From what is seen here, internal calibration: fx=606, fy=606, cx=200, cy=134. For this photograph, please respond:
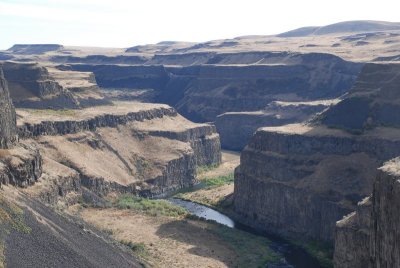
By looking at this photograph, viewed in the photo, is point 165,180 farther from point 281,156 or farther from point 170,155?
point 281,156

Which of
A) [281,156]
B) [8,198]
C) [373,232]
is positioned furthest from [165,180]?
[373,232]

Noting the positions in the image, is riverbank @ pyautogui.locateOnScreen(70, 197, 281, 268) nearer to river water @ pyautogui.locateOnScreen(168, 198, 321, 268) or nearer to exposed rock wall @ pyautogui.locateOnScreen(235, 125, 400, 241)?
river water @ pyautogui.locateOnScreen(168, 198, 321, 268)

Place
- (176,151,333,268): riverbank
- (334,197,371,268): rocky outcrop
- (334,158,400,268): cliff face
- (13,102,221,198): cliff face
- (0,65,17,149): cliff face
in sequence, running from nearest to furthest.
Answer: (334,158,400,268): cliff face, (334,197,371,268): rocky outcrop, (0,65,17,149): cliff face, (176,151,333,268): riverbank, (13,102,221,198): cliff face

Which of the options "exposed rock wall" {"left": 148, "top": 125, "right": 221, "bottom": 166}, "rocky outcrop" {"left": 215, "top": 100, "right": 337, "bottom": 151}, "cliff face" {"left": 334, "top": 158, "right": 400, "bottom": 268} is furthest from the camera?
"rocky outcrop" {"left": 215, "top": 100, "right": 337, "bottom": 151}

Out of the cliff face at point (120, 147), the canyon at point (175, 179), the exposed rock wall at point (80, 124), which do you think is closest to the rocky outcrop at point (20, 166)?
the canyon at point (175, 179)

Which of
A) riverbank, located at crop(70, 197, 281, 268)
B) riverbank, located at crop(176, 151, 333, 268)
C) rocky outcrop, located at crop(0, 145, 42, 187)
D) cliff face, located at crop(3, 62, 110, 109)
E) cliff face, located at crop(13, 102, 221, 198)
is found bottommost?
riverbank, located at crop(176, 151, 333, 268)

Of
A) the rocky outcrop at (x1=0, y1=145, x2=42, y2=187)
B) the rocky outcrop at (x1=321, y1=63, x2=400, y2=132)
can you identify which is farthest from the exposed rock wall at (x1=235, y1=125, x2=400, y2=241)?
the rocky outcrop at (x1=0, y1=145, x2=42, y2=187)

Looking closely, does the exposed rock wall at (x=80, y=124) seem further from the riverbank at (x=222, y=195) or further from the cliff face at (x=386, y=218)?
the cliff face at (x=386, y=218)
